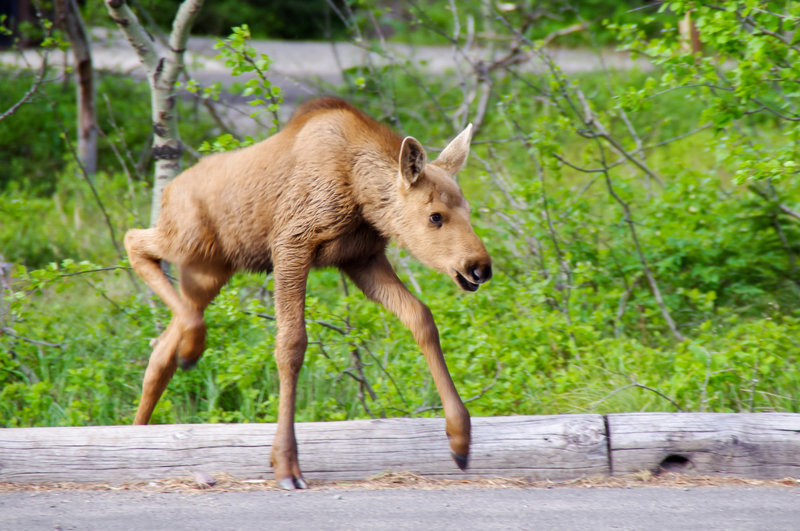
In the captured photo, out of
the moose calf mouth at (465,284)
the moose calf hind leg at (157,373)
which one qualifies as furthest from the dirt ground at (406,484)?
the moose calf mouth at (465,284)

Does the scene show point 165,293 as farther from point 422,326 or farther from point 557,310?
point 557,310

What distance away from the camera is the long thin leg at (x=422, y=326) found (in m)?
4.14

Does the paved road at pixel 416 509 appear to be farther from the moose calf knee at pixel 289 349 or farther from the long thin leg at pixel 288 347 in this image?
the moose calf knee at pixel 289 349

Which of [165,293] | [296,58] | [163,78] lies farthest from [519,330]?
[296,58]

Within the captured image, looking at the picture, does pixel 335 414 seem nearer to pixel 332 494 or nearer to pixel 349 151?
pixel 332 494

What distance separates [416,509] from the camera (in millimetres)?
3918

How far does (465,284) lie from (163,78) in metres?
3.26

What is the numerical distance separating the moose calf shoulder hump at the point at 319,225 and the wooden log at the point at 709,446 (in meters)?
0.90

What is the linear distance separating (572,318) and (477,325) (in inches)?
42.6

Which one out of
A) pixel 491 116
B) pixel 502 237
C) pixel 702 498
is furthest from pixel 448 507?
pixel 491 116

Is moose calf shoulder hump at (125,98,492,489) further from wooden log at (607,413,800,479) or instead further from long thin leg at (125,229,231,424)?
wooden log at (607,413,800,479)

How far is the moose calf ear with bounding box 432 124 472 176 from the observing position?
14.7 feet

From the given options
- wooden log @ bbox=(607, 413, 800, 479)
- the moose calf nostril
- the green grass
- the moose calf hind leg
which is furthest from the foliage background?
the moose calf nostril

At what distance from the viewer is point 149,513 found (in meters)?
3.89
